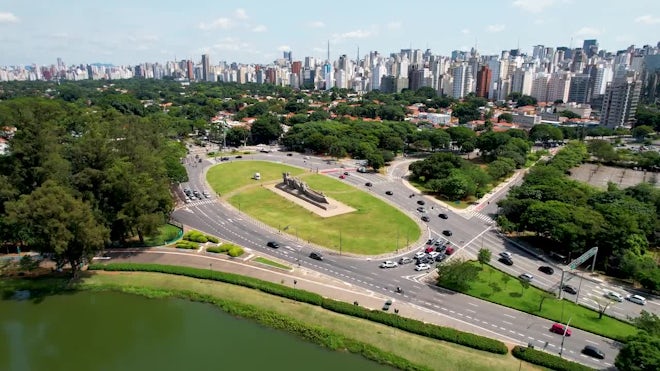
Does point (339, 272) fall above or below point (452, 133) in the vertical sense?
below

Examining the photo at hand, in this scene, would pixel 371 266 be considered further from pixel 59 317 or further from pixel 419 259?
pixel 59 317

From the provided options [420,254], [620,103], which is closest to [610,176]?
[620,103]

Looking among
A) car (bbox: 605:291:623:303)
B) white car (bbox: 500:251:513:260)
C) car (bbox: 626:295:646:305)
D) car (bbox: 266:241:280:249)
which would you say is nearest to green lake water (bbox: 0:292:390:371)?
car (bbox: 266:241:280:249)

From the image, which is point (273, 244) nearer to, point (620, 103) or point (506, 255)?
point (506, 255)

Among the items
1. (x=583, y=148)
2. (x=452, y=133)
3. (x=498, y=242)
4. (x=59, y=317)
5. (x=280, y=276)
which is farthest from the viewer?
(x=452, y=133)

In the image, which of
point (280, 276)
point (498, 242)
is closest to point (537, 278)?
point (498, 242)
